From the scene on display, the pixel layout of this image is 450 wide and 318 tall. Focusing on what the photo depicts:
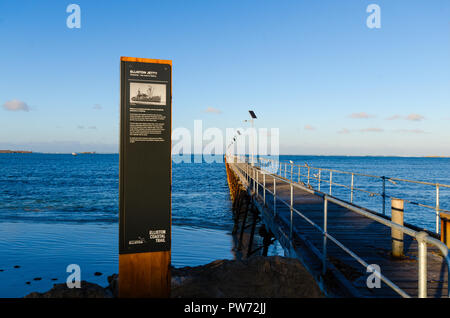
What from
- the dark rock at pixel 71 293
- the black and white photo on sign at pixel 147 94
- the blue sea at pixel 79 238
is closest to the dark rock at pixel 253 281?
Result: the dark rock at pixel 71 293

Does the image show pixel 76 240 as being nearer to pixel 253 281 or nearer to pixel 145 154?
pixel 253 281

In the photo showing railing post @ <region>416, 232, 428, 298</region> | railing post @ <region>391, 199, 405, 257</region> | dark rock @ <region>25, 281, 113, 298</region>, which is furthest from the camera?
railing post @ <region>391, 199, 405, 257</region>

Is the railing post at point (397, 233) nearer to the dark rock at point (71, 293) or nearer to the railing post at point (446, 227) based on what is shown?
the railing post at point (446, 227)

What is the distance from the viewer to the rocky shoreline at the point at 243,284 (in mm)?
4661

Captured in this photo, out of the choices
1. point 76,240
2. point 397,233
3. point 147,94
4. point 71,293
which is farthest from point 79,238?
point 397,233

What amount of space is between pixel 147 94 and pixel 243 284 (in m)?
3.29

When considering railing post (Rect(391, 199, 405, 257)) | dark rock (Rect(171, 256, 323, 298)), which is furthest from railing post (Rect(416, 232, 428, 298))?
railing post (Rect(391, 199, 405, 257))

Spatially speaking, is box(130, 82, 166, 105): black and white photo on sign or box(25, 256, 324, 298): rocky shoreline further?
box(25, 256, 324, 298): rocky shoreline

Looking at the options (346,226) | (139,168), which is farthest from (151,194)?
(346,226)

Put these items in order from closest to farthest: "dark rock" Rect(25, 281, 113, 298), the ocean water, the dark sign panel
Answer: the dark sign panel < "dark rock" Rect(25, 281, 113, 298) < the ocean water

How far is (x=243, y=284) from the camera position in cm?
508

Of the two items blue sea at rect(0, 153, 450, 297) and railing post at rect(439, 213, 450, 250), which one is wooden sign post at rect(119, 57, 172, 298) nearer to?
railing post at rect(439, 213, 450, 250)

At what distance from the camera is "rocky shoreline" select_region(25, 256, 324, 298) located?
4.66m
